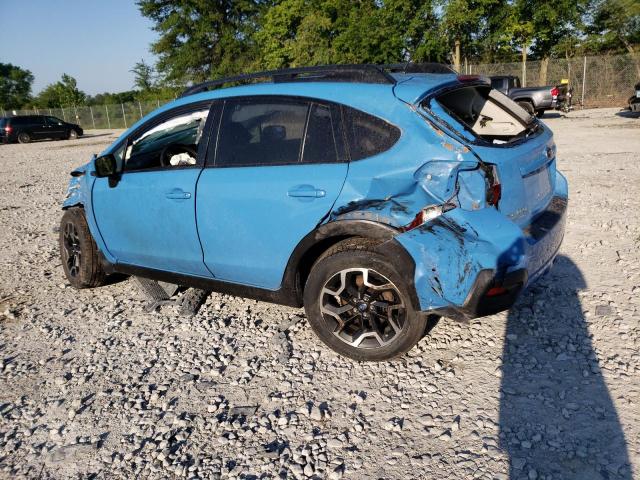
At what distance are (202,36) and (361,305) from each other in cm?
4414

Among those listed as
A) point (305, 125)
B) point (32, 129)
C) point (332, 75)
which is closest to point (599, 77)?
point (332, 75)

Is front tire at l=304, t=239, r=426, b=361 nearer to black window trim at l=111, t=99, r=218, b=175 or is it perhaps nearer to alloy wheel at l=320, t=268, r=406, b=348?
alloy wheel at l=320, t=268, r=406, b=348

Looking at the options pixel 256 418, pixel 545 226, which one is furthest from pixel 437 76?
pixel 256 418

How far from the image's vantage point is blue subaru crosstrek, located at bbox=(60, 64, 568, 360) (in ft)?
8.63

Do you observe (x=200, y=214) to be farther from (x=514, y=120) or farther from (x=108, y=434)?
(x=514, y=120)

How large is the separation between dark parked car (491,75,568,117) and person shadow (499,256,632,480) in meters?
16.3

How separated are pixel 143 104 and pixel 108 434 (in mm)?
42635

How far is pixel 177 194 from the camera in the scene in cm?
346

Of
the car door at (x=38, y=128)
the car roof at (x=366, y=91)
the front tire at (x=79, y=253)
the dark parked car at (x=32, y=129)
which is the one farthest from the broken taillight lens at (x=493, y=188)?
the car door at (x=38, y=128)

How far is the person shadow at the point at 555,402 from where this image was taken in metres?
2.18

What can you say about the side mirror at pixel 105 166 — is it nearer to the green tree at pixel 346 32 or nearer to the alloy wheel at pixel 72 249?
the alloy wheel at pixel 72 249

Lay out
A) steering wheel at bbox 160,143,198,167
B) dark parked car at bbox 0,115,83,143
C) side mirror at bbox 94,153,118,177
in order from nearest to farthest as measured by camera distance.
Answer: side mirror at bbox 94,153,118,177 < steering wheel at bbox 160,143,198,167 < dark parked car at bbox 0,115,83,143

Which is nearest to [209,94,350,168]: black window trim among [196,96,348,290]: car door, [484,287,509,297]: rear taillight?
[196,96,348,290]: car door

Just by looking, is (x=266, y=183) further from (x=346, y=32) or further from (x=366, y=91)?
(x=346, y=32)
